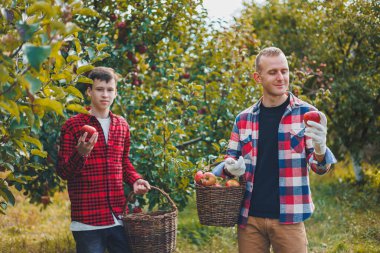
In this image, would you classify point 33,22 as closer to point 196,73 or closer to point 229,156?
point 229,156

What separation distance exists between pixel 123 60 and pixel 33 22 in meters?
2.64

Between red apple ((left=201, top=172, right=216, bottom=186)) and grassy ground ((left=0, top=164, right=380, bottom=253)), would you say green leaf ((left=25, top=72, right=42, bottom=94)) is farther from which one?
grassy ground ((left=0, top=164, right=380, bottom=253))

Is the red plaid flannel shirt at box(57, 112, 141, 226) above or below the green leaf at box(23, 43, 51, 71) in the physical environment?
below

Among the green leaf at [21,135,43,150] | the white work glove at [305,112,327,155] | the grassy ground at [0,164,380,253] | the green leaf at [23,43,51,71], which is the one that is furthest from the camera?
the grassy ground at [0,164,380,253]

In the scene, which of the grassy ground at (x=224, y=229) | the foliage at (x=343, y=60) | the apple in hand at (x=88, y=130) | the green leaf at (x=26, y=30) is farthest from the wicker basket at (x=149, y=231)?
the foliage at (x=343, y=60)

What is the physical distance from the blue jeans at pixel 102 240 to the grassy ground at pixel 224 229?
1876 millimetres

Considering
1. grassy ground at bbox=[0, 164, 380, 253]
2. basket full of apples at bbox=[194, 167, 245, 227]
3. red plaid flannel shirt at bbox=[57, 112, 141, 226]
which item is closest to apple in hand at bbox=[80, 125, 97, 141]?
red plaid flannel shirt at bbox=[57, 112, 141, 226]

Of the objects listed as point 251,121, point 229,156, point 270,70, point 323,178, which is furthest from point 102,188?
point 323,178

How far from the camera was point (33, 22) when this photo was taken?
200cm

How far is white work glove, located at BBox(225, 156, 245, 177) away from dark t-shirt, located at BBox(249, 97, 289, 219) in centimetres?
15

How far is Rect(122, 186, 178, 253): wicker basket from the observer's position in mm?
3004

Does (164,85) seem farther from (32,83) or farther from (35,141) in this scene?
(32,83)

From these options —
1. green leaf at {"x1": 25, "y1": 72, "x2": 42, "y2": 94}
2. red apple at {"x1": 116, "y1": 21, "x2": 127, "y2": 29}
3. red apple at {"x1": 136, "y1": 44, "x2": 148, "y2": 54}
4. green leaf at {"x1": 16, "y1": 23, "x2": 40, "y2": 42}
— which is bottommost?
green leaf at {"x1": 25, "y1": 72, "x2": 42, "y2": 94}

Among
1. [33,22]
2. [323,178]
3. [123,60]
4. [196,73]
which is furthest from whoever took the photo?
[323,178]
